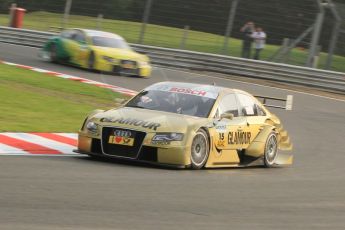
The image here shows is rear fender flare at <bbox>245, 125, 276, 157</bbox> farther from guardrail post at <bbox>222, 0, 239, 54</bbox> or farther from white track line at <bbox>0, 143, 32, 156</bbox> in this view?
guardrail post at <bbox>222, 0, 239, 54</bbox>

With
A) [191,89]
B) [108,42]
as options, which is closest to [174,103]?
[191,89]

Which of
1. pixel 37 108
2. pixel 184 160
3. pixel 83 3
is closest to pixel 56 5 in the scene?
pixel 83 3

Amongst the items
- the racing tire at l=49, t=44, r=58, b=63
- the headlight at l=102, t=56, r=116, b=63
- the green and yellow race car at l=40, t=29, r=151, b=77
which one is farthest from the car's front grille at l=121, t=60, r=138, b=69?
the racing tire at l=49, t=44, r=58, b=63

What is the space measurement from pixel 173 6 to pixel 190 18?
838 millimetres

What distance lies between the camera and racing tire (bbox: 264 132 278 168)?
43.1 ft

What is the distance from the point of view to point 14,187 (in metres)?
8.31

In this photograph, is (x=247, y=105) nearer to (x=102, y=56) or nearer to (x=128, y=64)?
(x=128, y=64)

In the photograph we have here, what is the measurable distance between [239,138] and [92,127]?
2.36 m

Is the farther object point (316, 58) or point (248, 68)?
point (248, 68)

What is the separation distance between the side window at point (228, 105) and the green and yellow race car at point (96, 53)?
42.1 ft

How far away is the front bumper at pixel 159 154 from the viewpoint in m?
11.0

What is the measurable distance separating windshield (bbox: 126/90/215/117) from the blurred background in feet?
49.5

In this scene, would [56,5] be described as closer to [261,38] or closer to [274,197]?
[261,38]

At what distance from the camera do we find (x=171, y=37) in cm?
2941
